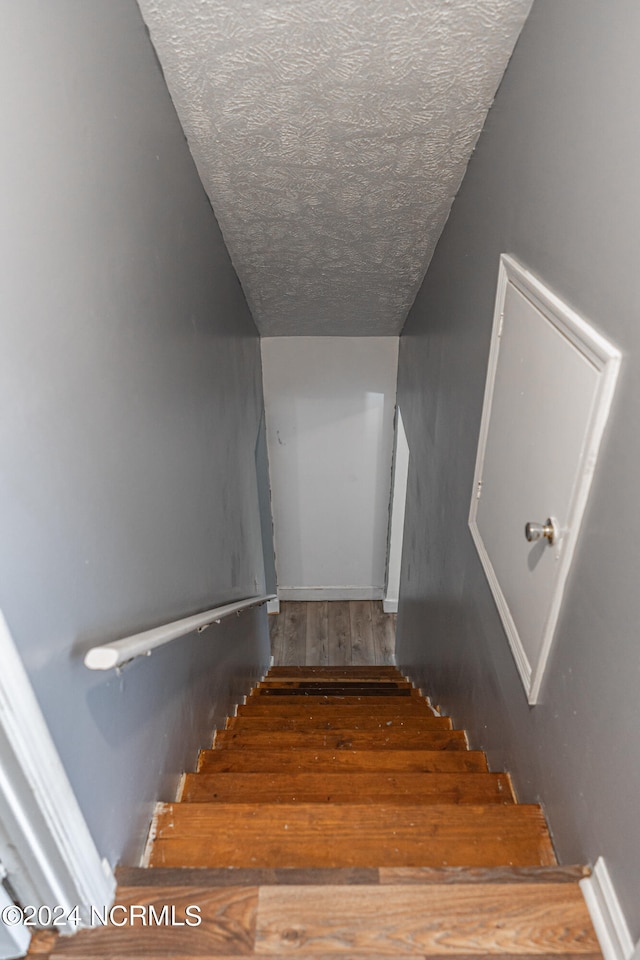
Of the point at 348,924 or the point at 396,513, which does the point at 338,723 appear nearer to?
the point at 348,924

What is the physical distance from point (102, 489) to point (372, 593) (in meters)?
4.99

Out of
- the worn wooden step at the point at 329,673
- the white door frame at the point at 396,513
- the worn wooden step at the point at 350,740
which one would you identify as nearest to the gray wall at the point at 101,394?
the worn wooden step at the point at 350,740

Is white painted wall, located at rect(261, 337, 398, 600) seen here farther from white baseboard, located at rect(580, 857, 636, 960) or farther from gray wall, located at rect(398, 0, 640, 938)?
white baseboard, located at rect(580, 857, 636, 960)

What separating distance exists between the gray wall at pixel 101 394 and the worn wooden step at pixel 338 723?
535 millimetres

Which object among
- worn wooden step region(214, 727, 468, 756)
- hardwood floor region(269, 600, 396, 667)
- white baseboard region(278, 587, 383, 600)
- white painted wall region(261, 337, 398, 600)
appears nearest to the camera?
worn wooden step region(214, 727, 468, 756)

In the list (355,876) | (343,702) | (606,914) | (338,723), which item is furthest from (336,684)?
(606,914)

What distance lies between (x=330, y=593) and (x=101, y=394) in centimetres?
496

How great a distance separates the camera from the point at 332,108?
179 centimetres

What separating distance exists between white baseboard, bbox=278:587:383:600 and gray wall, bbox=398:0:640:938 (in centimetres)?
372

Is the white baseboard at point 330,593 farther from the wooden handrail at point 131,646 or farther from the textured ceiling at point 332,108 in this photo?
the wooden handrail at point 131,646

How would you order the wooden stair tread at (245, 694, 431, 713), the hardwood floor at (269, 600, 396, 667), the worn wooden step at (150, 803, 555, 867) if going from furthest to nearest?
the hardwood floor at (269, 600, 396, 667) → the wooden stair tread at (245, 694, 431, 713) → the worn wooden step at (150, 803, 555, 867)

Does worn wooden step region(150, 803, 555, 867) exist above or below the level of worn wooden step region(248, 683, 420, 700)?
below

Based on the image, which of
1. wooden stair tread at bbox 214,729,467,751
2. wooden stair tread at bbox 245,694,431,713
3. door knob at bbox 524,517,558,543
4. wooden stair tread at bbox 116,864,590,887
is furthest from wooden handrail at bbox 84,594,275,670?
wooden stair tread at bbox 245,694,431,713

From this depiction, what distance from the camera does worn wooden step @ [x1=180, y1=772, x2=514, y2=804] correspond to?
1.68m
